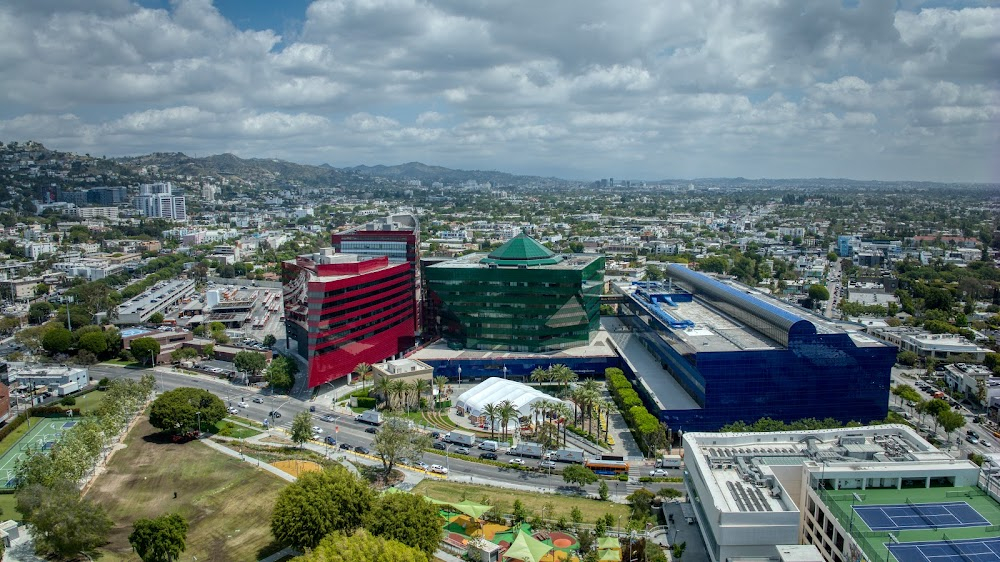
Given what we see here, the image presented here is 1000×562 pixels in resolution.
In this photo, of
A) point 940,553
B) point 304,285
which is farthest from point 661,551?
point 304,285

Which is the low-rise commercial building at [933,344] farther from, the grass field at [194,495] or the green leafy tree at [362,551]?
the grass field at [194,495]

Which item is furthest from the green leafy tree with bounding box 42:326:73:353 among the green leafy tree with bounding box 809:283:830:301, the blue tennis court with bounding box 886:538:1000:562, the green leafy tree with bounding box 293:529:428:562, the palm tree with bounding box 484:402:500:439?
the green leafy tree with bounding box 809:283:830:301

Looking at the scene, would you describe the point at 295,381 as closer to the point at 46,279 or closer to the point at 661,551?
the point at 661,551

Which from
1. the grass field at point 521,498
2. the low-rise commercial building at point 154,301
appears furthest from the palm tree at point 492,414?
the low-rise commercial building at point 154,301

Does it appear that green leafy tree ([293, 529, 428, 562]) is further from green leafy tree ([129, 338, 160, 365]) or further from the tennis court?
green leafy tree ([129, 338, 160, 365])

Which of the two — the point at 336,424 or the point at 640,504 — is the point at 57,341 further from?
the point at 640,504
